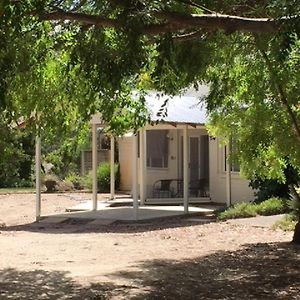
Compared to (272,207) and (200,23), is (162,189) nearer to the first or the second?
(272,207)

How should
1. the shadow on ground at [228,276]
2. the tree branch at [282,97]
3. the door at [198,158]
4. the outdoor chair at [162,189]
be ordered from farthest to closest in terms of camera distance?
the door at [198,158], the outdoor chair at [162,189], the tree branch at [282,97], the shadow on ground at [228,276]

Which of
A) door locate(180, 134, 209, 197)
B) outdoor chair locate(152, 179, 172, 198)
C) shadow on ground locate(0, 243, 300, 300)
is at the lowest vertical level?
shadow on ground locate(0, 243, 300, 300)

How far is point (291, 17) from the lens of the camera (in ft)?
17.4

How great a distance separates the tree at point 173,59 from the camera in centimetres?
653

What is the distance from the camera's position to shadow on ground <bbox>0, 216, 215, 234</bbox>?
1660cm

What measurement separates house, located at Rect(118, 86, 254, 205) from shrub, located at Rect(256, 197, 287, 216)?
2.66m

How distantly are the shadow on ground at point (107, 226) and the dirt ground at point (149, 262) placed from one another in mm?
28

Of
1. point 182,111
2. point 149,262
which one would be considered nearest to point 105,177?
point 182,111

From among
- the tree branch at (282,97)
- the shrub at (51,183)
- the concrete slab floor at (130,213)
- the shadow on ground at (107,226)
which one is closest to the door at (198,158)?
the concrete slab floor at (130,213)

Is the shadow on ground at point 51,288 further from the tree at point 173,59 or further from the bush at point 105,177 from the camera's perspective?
the bush at point 105,177

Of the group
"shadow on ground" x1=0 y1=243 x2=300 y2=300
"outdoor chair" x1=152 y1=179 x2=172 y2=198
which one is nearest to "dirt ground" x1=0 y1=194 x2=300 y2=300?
"shadow on ground" x1=0 y1=243 x2=300 y2=300

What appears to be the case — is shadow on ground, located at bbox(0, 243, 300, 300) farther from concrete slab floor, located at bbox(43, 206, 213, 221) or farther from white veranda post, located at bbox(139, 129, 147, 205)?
white veranda post, located at bbox(139, 129, 147, 205)

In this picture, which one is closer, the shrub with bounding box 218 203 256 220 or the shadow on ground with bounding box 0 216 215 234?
the shadow on ground with bounding box 0 216 215 234

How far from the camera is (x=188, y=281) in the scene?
9.64 m
